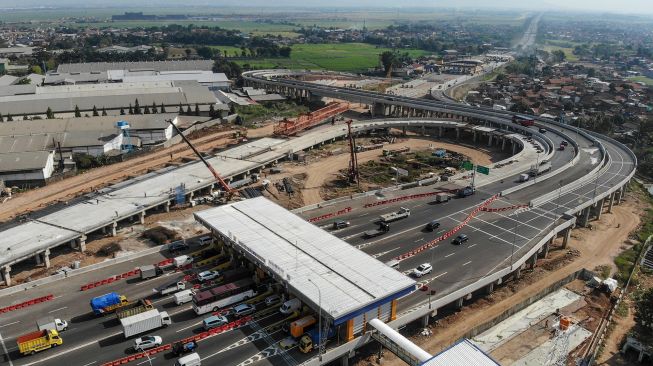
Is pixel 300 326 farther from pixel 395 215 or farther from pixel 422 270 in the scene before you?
pixel 395 215

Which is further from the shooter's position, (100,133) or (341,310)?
(100,133)

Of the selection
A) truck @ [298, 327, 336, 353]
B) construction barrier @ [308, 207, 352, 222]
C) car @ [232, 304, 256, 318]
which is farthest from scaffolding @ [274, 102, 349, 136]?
truck @ [298, 327, 336, 353]

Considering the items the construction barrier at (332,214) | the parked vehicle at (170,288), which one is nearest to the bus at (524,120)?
the construction barrier at (332,214)

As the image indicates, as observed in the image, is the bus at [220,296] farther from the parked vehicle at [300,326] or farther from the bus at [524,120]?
the bus at [524,120]

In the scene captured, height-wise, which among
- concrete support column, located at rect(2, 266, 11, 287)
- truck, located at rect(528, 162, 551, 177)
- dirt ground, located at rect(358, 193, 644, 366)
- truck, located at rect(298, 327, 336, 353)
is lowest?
dirt ground, located at rect(358, 193, 644, 366)

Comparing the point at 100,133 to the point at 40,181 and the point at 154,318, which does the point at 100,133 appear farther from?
the point at 154,318

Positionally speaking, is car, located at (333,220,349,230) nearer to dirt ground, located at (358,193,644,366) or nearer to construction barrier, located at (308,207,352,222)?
construction barrier, located at (308,207,352,222)

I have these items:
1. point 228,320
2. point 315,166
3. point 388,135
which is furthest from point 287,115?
point 228,320
